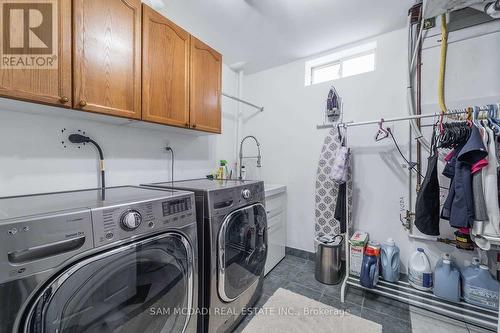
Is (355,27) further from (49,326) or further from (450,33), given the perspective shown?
(49,326)

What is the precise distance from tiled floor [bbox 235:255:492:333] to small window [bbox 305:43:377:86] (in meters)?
2.25

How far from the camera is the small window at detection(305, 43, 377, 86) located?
231 centimetres

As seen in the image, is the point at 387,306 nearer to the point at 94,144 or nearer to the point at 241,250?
the point at 241,250

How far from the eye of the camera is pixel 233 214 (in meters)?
1.43

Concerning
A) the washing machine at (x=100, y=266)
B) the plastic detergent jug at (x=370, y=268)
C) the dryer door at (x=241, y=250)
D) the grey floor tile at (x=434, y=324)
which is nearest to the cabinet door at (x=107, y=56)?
the washing machine at (x=100, y=266)

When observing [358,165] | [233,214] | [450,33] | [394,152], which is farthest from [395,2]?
[233,214]

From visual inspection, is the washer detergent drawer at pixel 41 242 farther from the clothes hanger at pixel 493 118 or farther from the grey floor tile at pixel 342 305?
the clothes hanger at pixel 493 118

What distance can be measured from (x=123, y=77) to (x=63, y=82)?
319 mm

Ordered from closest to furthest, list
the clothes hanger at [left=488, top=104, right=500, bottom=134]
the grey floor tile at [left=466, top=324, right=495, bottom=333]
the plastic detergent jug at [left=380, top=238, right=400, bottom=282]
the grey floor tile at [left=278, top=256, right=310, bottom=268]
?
the clothes hanger at [left=488, top=104, right=500, bottom=134] → the grey floor tile at [left=466, top=324, right=495, bottom=333] → the plastic detergent jug at [left=380, top=238, right=400, bottom=282] → the grey floor tile at [left=278, top=256, right=310, bottom=268]

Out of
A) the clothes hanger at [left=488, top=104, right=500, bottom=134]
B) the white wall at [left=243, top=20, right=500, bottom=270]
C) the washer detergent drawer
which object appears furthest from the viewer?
the white wall at [left=243, top=20, right=500, bottom=270]

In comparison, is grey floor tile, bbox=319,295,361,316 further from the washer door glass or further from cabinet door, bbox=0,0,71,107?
cabinet door, bbox=0,0,71,107

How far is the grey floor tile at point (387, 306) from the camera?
5.42 feet

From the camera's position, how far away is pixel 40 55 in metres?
1.01

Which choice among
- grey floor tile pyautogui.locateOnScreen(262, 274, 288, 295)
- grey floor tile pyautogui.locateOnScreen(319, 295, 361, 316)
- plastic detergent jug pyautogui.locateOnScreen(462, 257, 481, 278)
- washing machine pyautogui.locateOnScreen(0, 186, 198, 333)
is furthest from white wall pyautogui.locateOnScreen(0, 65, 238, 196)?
plastic detergent jug pyautogui.locateOnScreen(462, 257, 481, 278)
